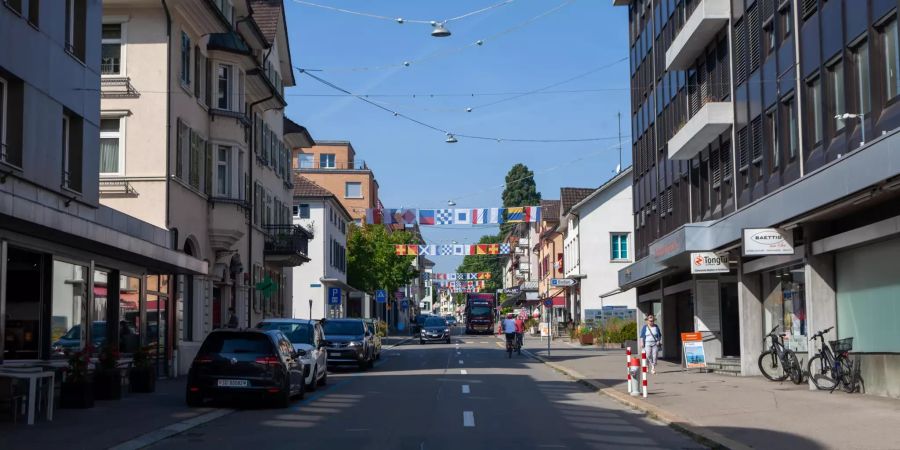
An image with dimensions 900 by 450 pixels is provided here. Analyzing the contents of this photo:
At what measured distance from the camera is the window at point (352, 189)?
87625 millimetres

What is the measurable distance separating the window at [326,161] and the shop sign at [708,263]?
63.9 m

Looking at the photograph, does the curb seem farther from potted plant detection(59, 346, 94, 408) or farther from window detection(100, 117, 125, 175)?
window detection(100, 117, 125, 175)

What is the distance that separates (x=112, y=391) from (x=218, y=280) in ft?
47.1

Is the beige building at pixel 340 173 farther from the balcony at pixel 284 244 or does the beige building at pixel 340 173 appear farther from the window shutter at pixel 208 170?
the window shutter at pixel 208 170

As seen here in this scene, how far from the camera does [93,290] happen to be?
22453mm

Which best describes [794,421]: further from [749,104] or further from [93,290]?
[93,290]

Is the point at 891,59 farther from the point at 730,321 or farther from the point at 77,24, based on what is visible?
the point at 77,24

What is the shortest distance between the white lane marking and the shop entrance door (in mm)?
15342

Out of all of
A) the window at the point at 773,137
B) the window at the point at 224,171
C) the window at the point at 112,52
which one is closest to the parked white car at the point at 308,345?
the window at the point at 112,52

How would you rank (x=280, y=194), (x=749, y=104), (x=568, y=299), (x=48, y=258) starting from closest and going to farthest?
(x=48, y=258), (x=749, y=104), (x=280, y=194), (x=568, y=299)

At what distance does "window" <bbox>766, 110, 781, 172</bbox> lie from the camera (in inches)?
949

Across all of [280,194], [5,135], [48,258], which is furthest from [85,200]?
[280,194]

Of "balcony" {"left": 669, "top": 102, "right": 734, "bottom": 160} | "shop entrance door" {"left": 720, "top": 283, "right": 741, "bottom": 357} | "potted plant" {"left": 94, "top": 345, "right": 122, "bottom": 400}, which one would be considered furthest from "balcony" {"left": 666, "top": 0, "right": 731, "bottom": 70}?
"potted plant" {"left": 94, "top": 345, "right": 122, "bottom": 400}

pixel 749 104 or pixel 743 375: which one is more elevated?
pixel 749 104
